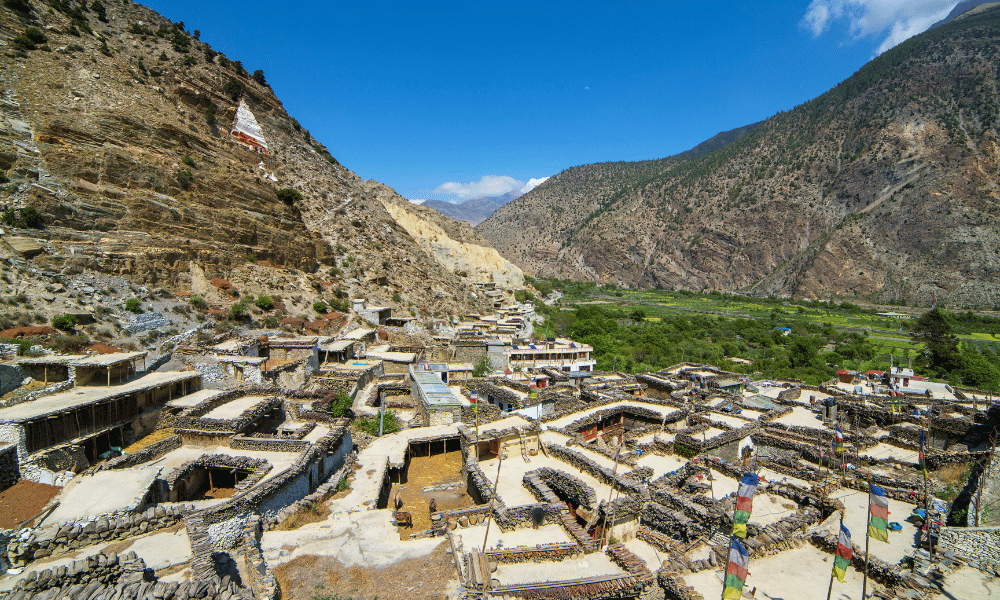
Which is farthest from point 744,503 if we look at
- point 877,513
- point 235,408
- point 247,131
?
point 247,131

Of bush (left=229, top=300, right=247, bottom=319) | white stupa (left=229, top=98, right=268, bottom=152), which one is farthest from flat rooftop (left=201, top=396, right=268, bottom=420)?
white stupa (left=229, top=98, right=268, bottom=152)

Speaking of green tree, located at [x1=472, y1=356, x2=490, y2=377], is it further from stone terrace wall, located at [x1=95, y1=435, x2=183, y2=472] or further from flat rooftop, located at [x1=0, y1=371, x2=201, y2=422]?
stone terrace wall, located at [x1=95, y1=435, x2=183, y2=472]

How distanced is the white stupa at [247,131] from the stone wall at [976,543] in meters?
57.8

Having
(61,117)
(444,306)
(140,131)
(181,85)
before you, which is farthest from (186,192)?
(444,306)

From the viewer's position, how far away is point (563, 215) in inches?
7697

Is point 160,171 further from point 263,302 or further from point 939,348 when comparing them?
point 939,348

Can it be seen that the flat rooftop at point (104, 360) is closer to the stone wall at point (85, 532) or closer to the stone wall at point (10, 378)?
the stone wall at point (10, 378)

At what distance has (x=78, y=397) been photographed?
535 inches

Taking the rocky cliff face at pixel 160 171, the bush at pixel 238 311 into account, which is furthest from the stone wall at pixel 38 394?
the bush at pixel 238 311

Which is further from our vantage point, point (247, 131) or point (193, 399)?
point (247, 131)

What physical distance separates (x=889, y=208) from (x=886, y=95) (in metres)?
39.0

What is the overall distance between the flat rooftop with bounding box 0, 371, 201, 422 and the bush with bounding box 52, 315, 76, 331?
7649 millimetres

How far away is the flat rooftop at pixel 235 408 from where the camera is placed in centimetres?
1456

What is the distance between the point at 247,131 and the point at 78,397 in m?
44.7
